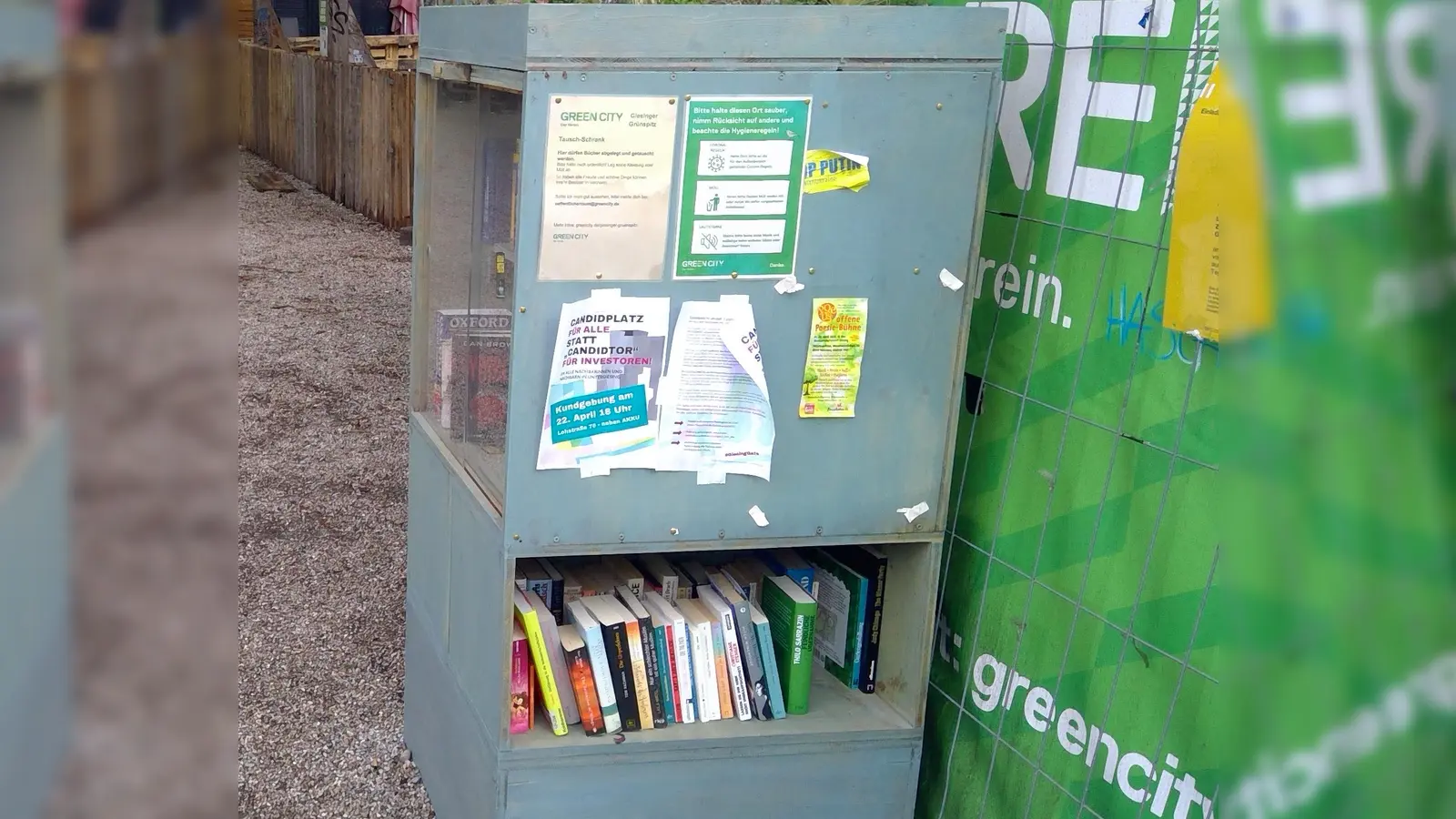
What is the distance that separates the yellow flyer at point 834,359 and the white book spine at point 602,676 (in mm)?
689

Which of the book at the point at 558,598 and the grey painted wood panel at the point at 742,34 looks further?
the book at the point at 558,598

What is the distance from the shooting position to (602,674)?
2893 millimetres

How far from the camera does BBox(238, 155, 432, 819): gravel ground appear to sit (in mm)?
3805

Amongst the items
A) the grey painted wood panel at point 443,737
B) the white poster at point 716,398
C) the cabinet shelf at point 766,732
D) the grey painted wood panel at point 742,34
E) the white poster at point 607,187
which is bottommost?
the grey painted wood panel at point 443,737

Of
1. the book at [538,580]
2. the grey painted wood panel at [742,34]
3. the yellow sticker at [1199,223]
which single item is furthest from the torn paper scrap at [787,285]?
the book at [538,580]

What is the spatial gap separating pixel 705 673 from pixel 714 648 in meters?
0.06

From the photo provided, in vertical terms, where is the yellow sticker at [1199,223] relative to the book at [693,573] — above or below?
above

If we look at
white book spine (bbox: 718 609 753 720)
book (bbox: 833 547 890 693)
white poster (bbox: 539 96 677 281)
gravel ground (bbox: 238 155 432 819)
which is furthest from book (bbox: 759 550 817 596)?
gravel ground (bbox: 238 155 432 819)

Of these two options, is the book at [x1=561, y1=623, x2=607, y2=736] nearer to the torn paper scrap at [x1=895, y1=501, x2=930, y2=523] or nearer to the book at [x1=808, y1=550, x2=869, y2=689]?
the book at [x1=808, y1=550, x2=869, y2=689]

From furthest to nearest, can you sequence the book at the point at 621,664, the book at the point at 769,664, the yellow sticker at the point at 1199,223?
the book at the point at 769,664
the book at the point at 621,664
the yellow sticker at the point at 1199,223

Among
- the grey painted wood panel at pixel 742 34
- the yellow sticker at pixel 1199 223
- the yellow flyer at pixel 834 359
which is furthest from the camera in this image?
the yellow flyer at pixel 834 359

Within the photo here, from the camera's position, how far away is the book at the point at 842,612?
3.13 meters

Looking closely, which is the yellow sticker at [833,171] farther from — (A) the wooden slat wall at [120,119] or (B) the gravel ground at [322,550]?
(A) the wooden slat wall at [120,119]

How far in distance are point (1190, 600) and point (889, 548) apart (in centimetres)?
77
